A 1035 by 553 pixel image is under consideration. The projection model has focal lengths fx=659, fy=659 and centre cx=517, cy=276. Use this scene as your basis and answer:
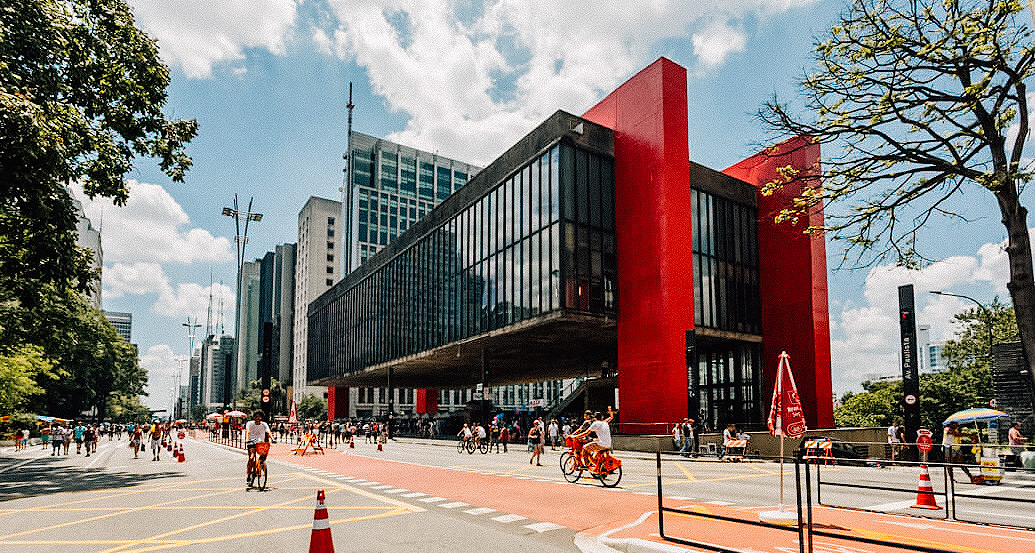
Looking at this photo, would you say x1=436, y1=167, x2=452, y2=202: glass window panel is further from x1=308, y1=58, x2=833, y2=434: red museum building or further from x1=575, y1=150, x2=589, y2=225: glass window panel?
x1=575, y1=150, x2=589, y2=225: glass window panel

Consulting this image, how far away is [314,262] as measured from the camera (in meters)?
145

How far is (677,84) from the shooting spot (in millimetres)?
36250

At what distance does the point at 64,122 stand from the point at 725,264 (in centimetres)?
3602

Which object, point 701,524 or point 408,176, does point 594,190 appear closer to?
point 701,524

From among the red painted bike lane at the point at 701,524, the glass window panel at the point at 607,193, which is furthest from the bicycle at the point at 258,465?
the glass window panel at the point at 607,193

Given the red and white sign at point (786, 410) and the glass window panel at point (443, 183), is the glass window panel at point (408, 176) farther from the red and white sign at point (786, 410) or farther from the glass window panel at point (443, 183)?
the red and white sign at point (786, 410)

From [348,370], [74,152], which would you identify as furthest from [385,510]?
[348,370]

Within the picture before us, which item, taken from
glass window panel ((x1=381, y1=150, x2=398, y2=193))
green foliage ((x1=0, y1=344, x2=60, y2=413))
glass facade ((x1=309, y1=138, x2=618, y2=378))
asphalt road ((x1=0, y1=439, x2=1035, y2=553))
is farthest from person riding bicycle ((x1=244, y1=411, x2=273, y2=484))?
glass window panel ((x1=381, y1=150, x2=398, y2=193))

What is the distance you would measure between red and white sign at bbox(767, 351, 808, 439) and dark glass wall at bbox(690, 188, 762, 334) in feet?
98.0

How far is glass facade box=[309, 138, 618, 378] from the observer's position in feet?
121

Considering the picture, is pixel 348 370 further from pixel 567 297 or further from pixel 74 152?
pixel 74 152

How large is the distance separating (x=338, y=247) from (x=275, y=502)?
13949cm

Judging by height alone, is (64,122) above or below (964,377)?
above

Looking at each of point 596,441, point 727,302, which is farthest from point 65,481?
point 727,302
